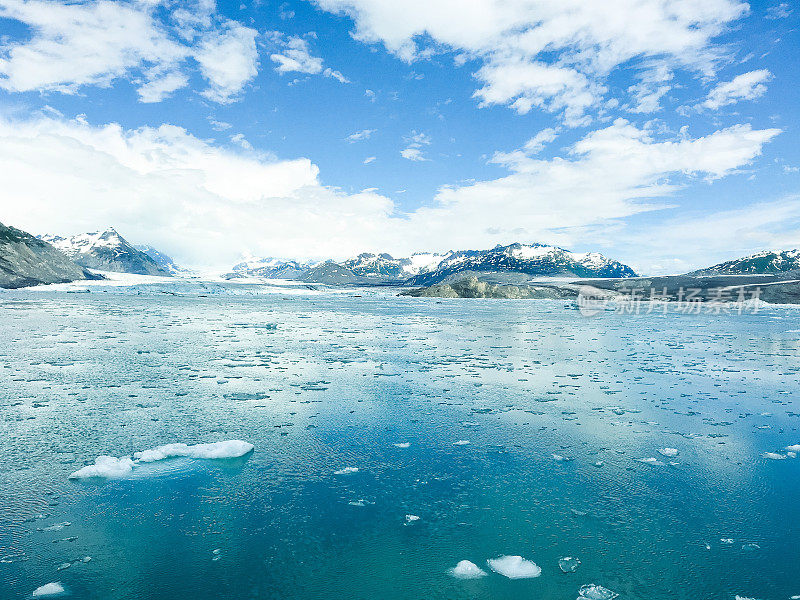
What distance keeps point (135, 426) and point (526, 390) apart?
50.1 feet

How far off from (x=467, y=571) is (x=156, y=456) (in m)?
8.72

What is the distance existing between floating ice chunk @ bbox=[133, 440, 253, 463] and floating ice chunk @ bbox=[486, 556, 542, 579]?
739 centimetres

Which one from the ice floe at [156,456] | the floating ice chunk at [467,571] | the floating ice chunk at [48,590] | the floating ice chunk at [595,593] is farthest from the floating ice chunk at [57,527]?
the floating ice chunk at [595,593]

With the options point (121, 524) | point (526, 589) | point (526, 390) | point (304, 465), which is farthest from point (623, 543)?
point (526, 390)

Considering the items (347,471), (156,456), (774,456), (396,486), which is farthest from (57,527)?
(774,456)

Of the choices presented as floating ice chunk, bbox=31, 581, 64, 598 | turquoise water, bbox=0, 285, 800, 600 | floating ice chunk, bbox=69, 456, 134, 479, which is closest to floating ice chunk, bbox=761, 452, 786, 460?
turquoise water, bbox=0, 285, 800, 600

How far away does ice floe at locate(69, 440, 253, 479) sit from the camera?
10.8m

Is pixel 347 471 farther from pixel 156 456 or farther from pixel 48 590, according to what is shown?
pixel 48 590

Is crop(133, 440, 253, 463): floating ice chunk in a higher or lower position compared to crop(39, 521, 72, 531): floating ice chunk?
higher

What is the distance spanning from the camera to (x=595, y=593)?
701 cm

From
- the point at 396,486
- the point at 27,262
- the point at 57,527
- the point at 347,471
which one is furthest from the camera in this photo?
the point at 27,262

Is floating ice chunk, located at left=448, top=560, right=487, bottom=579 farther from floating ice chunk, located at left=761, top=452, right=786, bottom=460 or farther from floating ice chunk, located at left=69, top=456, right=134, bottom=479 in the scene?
floating ice chunk, located at left=761, top=452, right=786, bottom=460

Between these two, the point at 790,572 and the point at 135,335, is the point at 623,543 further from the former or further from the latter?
the point at 135,335

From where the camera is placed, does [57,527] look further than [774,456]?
No
